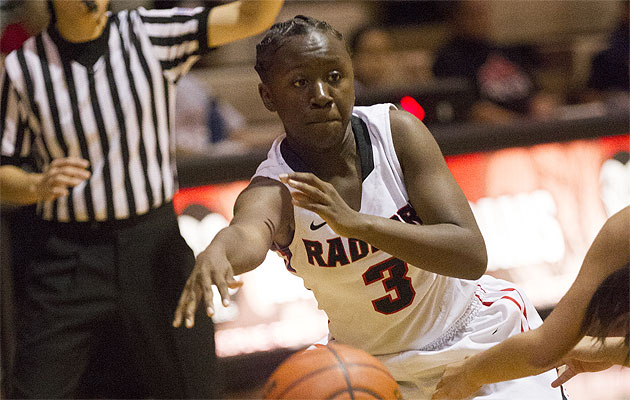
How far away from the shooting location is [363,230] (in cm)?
200

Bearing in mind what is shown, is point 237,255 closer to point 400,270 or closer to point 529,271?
point 400,270

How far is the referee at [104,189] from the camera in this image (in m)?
2.84

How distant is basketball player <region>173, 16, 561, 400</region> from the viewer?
6.69 feet

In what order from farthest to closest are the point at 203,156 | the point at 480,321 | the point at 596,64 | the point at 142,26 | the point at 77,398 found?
the point at 596,64
the point at 203,156
the point at 77,398
the point at 142,26
the point at 480,321

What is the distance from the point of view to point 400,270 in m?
2.36

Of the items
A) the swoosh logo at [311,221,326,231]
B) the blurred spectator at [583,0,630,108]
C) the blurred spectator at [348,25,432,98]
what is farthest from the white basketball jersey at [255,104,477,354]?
the blurred spectator at [583,0,630,108]

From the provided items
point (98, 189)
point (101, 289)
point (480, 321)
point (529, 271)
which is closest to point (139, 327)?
point (101, 289)

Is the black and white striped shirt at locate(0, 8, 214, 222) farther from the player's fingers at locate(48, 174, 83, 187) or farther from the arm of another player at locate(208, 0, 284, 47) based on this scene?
the player's fingers at locate(48, 174, 83, 187)

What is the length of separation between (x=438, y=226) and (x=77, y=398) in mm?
1942

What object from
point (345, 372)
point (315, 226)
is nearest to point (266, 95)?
point (315, 226)

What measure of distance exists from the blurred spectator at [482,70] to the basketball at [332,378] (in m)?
2.85

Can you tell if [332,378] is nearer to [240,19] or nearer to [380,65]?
[240,19]

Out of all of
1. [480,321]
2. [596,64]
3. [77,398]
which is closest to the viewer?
[480,321]

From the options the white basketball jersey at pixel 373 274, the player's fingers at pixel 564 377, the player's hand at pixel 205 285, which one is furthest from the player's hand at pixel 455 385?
the player's hand at pixel 205 285
